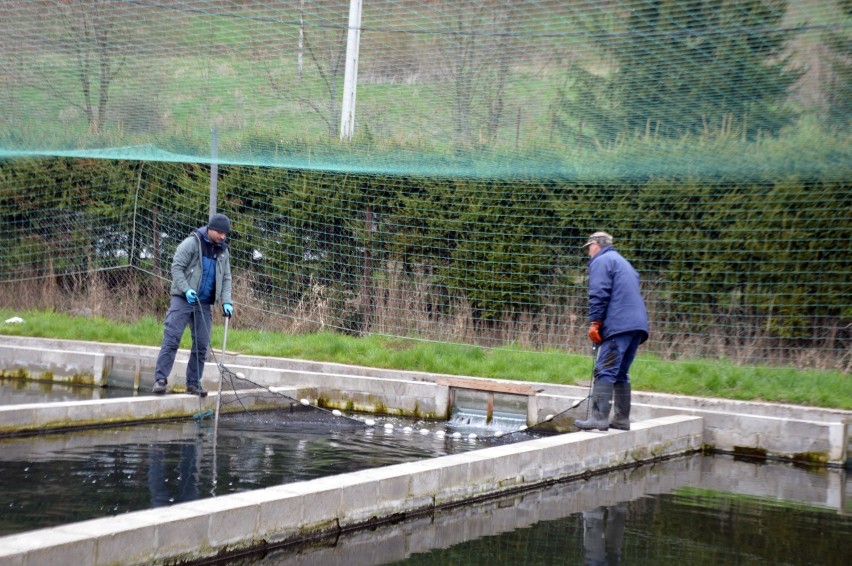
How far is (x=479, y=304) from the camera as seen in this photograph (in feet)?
43.8

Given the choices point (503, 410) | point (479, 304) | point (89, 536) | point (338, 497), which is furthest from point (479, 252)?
point (89, 536)

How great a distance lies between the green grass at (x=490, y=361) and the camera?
33.1 ft

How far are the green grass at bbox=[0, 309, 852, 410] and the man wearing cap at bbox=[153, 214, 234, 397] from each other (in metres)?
2.69

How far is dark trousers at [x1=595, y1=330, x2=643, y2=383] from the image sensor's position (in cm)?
802

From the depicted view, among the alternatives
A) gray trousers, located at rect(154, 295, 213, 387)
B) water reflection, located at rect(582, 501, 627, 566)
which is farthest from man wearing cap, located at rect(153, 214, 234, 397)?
water reflection, located at rect(582, 501, 627, 566)

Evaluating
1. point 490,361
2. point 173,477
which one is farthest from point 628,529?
point 490,361

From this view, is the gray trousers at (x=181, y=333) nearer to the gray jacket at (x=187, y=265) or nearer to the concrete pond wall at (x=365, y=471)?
the gray jacket at (x=187, y=265)

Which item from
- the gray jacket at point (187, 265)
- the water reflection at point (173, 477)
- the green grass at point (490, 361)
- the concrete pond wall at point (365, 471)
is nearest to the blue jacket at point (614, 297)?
the concrete pond wall at point (365, 471)

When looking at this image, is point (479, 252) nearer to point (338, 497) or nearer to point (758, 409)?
point (758, 409)

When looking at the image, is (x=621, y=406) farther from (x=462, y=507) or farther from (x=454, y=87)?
(x=454, y=87)

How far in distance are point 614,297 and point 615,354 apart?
460 millimetres

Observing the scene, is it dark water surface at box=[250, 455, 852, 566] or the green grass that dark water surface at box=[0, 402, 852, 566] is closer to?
dark water surface at box=[250, 455, 852, 566]

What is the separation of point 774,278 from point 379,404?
494 cm

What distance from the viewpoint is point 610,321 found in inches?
315
